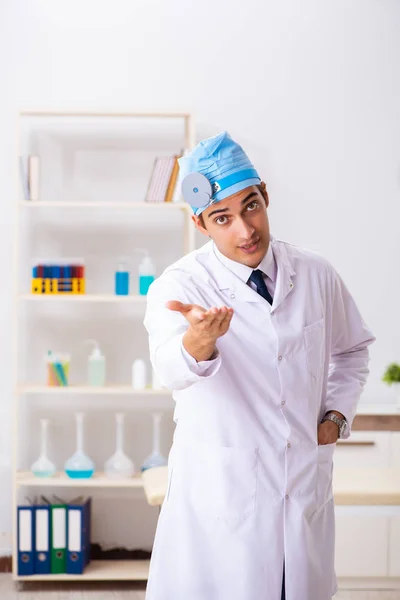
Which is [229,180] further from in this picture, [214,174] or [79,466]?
[79,466]

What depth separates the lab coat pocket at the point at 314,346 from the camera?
5.35 ft

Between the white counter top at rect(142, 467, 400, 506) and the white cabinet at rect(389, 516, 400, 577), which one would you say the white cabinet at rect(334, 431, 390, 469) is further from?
the white counter top at rect(142, 467, 400, 506)

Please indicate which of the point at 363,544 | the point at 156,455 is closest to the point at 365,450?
the point at 363,544

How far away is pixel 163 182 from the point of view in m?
3.63

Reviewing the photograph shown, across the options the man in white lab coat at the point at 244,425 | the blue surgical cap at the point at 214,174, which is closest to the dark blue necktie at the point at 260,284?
the man in white lab coat at the point at 244,425

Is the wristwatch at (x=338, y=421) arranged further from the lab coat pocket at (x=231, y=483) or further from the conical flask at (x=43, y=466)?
the conical flask at (x=43, y=466)

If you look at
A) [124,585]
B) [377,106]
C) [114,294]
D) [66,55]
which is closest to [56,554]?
[124,585]

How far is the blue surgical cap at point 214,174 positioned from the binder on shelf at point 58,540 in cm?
233

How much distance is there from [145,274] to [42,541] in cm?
124

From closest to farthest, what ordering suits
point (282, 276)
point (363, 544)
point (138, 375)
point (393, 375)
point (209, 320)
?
point (209, 320) < point (282, 276) < point (363, 544) < point (138, 375) < point (393, 375)

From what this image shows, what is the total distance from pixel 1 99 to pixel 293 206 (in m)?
1.45

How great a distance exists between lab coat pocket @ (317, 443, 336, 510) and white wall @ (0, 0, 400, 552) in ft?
7.68

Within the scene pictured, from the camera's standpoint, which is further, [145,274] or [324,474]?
[145,274]

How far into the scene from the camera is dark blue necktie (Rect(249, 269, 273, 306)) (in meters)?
1.66
